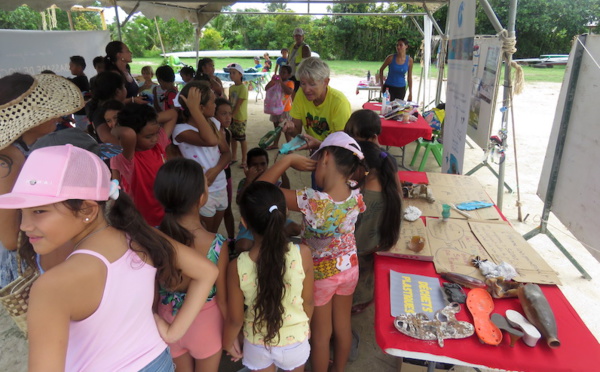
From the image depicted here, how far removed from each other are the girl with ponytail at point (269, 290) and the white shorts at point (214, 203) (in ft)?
4.04

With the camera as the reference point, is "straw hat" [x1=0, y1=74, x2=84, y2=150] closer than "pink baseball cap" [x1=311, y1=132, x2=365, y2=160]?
Yes

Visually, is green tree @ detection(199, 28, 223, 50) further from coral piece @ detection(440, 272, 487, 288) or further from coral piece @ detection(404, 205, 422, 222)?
coral piece @ detection(440, 272, 487, 288)

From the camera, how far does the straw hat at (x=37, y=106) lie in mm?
1331

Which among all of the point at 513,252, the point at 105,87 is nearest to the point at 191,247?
the point at 513,252

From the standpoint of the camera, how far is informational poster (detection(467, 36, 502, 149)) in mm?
3352

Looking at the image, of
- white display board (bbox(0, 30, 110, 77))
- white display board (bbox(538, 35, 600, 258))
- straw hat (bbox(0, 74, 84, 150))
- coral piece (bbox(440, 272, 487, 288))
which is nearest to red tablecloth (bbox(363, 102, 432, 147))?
white display board (bbox(538, 35, 600, 258))

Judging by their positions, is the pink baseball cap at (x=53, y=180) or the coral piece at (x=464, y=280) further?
the coral piece at (x=464, y=280)

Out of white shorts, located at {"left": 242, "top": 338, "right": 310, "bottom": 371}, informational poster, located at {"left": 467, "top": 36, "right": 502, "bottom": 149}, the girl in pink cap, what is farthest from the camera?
informational poster, located at {"left": 467, "top": 36, "right": 502, "bottom": 149}

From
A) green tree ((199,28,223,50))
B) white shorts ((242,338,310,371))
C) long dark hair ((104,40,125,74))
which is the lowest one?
white shorts ((242,338,310,371))

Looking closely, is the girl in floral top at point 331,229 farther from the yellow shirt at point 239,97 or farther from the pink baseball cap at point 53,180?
the yellow shirt at point 239,97

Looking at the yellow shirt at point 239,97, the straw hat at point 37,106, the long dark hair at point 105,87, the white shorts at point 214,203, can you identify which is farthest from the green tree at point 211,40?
the straw hat at point 37,106

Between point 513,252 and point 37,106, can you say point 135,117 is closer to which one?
point 37,106

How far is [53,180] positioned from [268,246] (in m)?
0.70

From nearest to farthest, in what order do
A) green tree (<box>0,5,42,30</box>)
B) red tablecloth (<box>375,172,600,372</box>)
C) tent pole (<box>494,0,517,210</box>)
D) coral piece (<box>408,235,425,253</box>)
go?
red tablecloth (<box>375,172,600,372</box>)
coral piece (<box>408,235,425,253</box>)
tent pole (<box>494,0,517,210</box>)
green tree (<box>0,5,42,30</box>)
